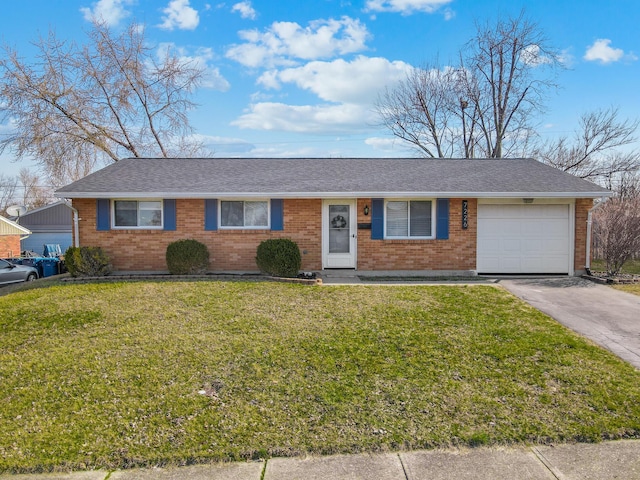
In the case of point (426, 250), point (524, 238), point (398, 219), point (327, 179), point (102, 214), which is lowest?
point (426, 250)

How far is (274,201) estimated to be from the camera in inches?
492

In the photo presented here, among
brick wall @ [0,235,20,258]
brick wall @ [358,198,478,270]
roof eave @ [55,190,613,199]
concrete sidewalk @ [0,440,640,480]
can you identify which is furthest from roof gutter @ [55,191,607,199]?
brick wall @ [0,235,20,258]

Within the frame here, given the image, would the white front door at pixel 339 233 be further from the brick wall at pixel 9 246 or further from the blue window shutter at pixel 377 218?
the brick wall at pixel 9 246

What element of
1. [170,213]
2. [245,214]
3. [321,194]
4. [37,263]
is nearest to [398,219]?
[321,194]

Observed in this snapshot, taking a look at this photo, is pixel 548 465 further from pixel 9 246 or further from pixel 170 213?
pixel 9 246

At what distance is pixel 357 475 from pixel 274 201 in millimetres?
9665

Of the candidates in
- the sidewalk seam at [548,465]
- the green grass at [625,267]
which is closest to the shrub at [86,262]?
the sidewalk seam at [548,465]

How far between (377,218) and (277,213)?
281 cm

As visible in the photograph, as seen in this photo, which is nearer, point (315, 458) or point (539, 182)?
point (315, 458)

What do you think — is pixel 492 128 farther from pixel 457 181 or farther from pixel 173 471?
pixel 173 471

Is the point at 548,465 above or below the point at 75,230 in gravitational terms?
below

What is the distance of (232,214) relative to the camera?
→ 12.7 meters

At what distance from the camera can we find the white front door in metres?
12.6

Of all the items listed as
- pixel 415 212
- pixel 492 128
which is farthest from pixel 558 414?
pixel 492 128
